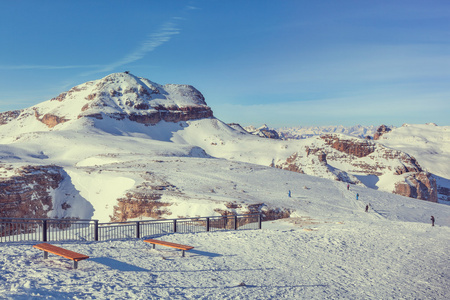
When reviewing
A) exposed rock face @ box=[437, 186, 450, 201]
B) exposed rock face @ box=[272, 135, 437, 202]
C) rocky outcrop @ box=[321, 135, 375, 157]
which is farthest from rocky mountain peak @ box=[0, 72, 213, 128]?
exposed rock face @ box=[437, 186, 450, 201]

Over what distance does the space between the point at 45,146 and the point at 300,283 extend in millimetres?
81247

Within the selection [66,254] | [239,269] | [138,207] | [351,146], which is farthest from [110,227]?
[351,146]

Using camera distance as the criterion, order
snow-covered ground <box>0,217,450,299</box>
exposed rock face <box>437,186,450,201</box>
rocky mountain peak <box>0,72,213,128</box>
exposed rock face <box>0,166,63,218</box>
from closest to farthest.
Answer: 1. snow-covered ground <box>0,217,450,299</box>
2. exposed rock face <box>0,166,63,218</box>
3. exposed rock face <box>437,186,450,201</box>
4. rocky mountain peak <box>0,72,213,128</box>

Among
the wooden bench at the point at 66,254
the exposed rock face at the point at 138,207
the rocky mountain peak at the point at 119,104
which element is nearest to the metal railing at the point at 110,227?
the wooden bench at the point at 66,254

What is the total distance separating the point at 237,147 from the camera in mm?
129875

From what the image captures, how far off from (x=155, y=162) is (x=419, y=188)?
7866 centimetres

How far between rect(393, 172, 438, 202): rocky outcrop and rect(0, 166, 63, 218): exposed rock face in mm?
87848

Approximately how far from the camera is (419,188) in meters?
95.9

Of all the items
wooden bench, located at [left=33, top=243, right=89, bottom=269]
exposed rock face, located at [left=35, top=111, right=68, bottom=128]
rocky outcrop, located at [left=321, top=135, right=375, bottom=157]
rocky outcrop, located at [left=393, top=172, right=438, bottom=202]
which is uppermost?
exposed rock face, located at [left=35, top=111, right=68, bottom=128]

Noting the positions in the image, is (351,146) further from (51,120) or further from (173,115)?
(51,120)

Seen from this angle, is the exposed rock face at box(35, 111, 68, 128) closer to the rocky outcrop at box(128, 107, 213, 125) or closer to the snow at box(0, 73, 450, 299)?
the rocky outcrop at box(128, 107, 213, 125)

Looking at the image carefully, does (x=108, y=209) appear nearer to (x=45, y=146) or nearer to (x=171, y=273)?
(x=171, y=273)

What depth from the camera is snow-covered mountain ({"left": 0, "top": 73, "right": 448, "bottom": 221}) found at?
37.4 m

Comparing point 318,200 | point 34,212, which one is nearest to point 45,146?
point 34,212
